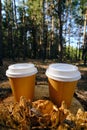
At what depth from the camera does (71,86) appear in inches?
111

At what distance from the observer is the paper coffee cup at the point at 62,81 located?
2743 mm

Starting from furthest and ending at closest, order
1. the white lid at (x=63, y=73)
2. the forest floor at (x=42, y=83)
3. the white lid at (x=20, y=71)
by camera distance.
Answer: the forest floor at (x=42, y=83) < the white lid at (x=20, y=71) < the white lid at (x=63, y=73)

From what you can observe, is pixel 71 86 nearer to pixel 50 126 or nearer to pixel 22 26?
pixel 50 126

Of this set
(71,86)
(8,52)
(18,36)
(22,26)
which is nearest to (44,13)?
(22,26)

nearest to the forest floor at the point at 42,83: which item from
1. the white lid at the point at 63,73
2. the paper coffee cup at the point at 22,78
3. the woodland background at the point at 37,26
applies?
the paper coffee cup at the point at 22,78

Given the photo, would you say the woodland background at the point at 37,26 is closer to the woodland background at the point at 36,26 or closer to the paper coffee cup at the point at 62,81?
the woodland background at the point at 36,26

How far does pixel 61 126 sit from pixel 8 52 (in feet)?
68.4

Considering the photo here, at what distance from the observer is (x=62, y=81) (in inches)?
108

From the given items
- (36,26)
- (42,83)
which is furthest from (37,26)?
(42,83)

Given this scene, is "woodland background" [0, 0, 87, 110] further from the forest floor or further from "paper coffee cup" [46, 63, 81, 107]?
"paper coffee cup" [46, 63, 81, 107]

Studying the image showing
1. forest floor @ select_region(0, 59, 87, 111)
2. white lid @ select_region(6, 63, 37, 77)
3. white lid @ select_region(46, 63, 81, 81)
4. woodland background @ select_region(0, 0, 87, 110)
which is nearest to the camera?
white lid @ select_region(46, 63, 81, 81)

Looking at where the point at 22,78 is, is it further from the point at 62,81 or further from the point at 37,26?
the point at 37,26

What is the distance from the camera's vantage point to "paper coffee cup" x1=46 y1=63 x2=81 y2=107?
2.74 meters

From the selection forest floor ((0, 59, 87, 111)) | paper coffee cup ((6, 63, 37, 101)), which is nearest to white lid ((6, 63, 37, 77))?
paper coffee cup ((6, 63, 37, 101))
